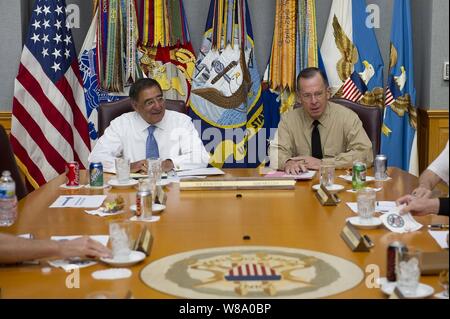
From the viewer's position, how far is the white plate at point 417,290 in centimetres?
152

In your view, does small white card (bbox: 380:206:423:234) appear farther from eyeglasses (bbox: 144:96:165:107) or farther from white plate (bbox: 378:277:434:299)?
eyeglasses (bbox: 144:96:165:107)

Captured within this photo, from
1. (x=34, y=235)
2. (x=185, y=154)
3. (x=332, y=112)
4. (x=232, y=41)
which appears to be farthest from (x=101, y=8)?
(x=34, y=235)

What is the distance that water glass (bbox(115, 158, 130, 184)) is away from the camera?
125 inches

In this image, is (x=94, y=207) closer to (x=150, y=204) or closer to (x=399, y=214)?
(x=150, y=204)

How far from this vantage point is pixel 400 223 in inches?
87.4

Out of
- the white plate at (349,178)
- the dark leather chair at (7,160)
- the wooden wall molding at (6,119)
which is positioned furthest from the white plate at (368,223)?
the wooden wall molding at (6,119)

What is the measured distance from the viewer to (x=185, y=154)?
12.9 ft

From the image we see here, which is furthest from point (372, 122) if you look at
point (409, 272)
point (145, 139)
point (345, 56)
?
point (409, 272)

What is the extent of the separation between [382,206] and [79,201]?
131 cm

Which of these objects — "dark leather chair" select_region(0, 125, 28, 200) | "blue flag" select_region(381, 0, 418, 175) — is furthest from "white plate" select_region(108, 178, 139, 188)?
"blue flag" select_region(381, 0, 418, 175)

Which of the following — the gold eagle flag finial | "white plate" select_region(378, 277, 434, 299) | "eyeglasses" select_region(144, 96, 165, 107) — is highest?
the gold eagle flag finial

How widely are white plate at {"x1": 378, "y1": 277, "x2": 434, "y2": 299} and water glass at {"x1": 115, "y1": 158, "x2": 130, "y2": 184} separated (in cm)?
180

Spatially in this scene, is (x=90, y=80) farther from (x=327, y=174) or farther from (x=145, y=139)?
(x=327, y=174)
